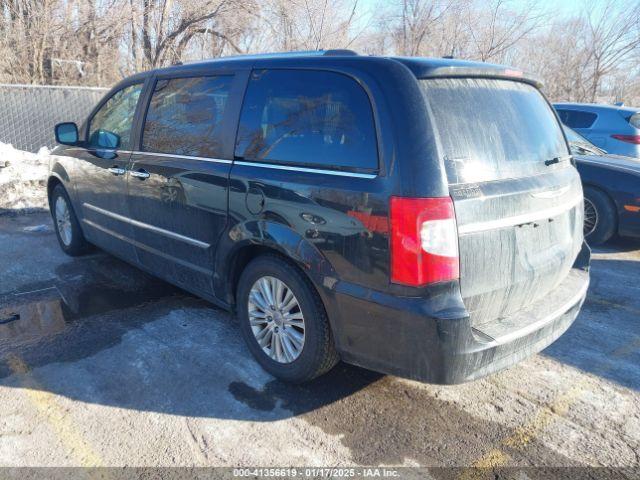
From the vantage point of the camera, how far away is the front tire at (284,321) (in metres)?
2.94

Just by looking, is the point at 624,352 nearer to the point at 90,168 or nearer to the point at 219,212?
the point at 219,212

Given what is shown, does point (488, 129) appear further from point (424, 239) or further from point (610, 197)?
point (610, 197)

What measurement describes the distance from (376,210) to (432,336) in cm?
66

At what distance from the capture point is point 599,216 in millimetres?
6363

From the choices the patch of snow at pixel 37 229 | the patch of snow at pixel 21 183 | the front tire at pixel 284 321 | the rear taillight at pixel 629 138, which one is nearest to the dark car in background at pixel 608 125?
the rear taillight at pixel 629 138

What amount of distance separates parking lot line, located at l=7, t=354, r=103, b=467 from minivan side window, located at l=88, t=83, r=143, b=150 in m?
1.88

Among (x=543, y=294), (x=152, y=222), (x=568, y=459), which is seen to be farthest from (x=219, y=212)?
(x=568, y=459)

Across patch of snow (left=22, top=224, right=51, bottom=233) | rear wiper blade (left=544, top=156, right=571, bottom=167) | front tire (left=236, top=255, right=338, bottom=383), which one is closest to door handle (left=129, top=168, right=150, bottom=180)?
front tire (left=236, top=255, right=338, bottom=383)

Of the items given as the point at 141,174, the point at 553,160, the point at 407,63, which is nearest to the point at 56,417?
the point at 141,174

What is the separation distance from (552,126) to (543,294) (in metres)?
1.13

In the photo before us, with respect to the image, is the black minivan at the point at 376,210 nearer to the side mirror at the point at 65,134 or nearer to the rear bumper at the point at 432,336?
the rear bumper at the point at 432,336

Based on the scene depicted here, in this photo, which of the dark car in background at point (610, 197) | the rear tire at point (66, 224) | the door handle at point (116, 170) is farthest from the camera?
the dark car in background at point (610, 197)

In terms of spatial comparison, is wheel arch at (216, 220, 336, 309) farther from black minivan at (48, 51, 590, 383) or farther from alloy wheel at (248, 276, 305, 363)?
alloy wheel at (248, 276, 305, 363)

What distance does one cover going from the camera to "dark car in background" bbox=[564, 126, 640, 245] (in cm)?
612
